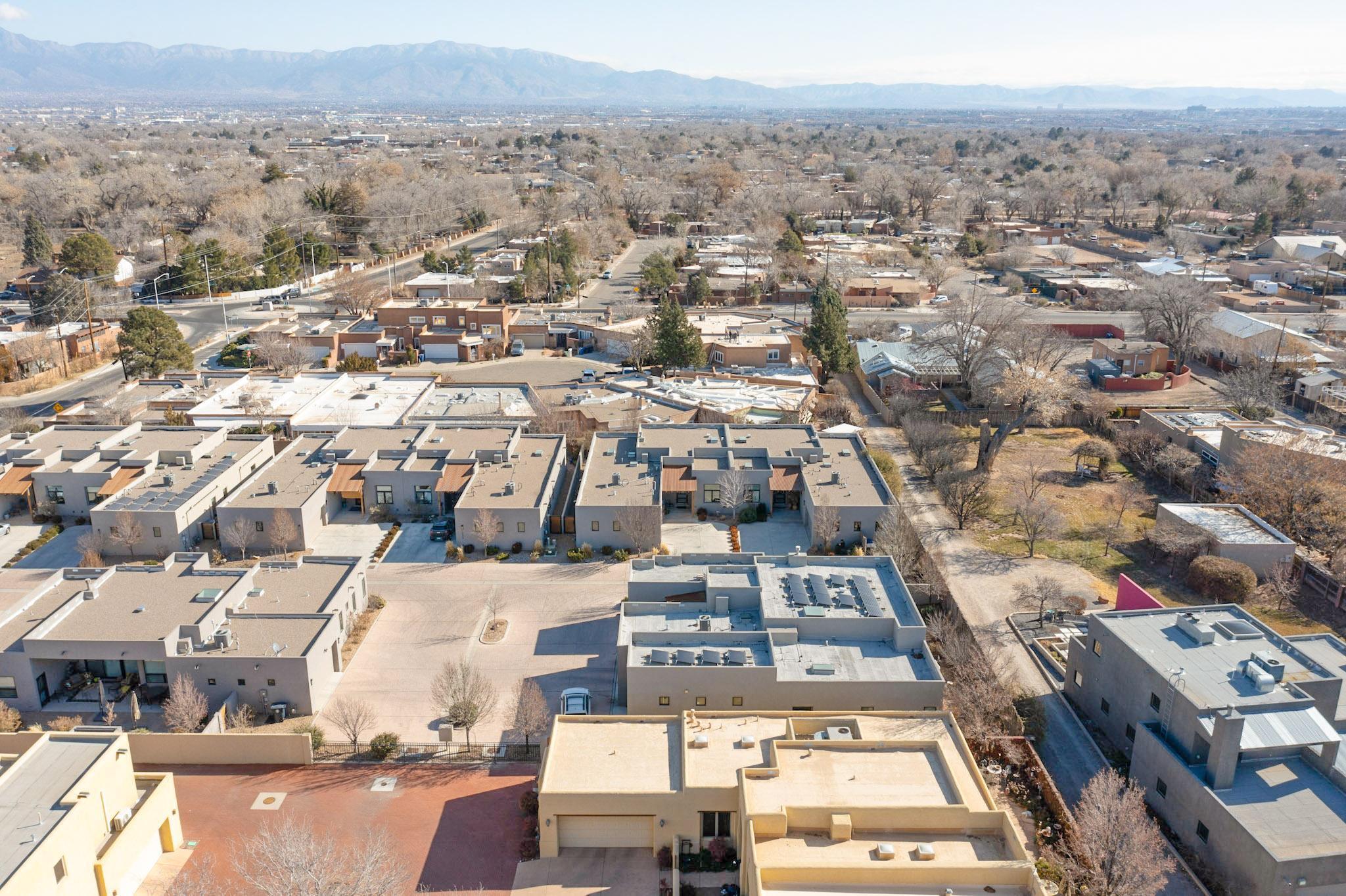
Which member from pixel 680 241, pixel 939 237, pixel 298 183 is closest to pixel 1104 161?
pixel 939 237

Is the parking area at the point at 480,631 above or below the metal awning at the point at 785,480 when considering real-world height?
below

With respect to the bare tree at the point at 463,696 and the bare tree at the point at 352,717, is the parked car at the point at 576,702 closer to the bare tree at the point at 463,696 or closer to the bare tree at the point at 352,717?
the bare tree at the point at 463,696

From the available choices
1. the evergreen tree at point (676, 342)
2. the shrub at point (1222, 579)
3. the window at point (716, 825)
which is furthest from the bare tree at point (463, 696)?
the evergreen tree at point (676, 342)

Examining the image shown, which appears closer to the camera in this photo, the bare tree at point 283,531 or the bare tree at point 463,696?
the bare tree at point 463,696

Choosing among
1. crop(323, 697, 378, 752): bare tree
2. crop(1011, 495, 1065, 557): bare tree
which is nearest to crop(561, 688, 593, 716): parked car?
crop(323, 697, 378, 752): bare tree

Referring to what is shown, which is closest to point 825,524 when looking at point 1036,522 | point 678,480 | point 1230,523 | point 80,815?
point 678,480

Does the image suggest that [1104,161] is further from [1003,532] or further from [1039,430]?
[1003,532]
